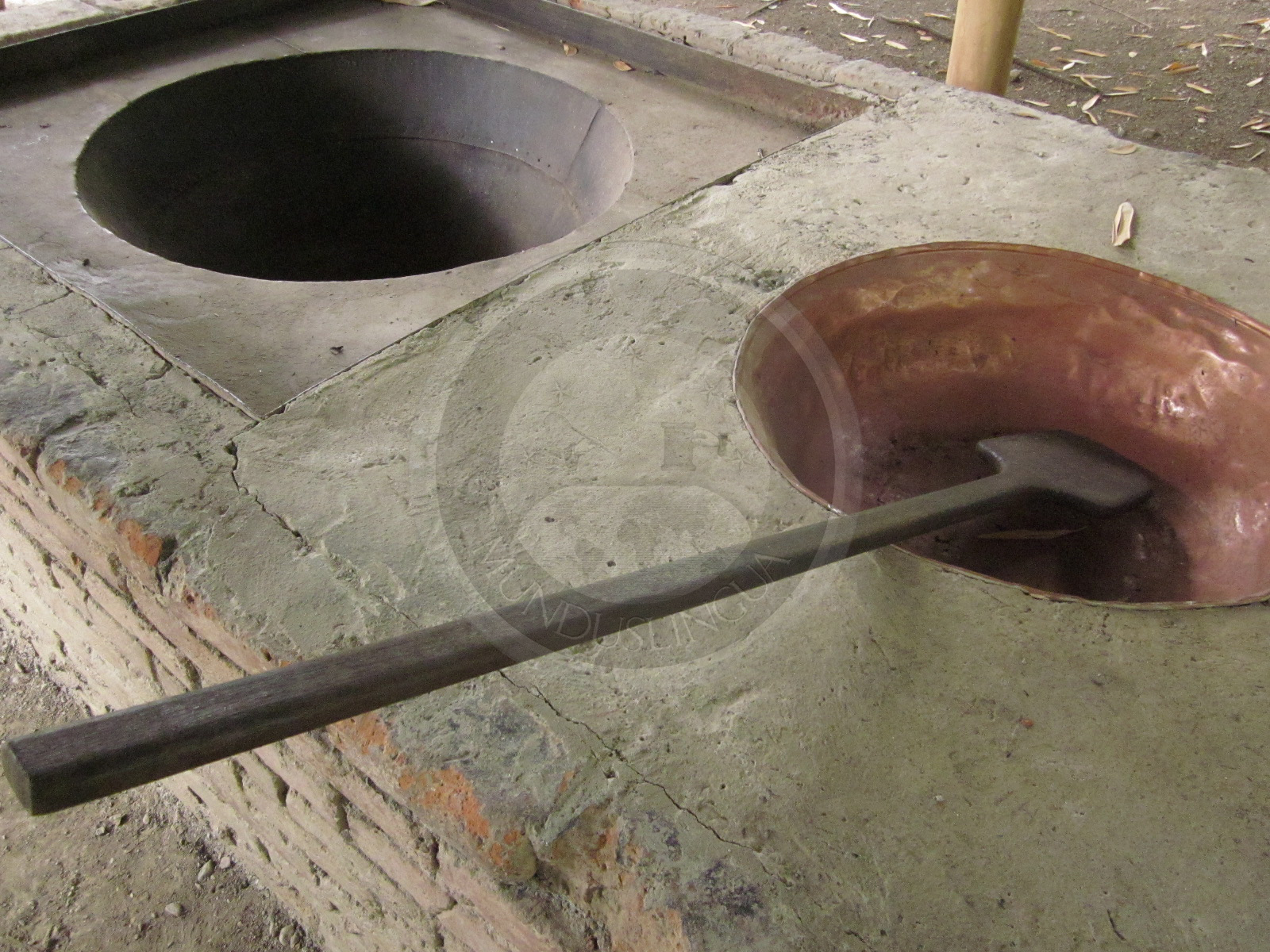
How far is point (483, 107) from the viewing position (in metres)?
3.89

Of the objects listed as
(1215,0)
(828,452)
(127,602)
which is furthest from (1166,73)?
(127,602)

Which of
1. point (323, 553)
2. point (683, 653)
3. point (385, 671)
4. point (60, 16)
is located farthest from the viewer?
point (60, 16)

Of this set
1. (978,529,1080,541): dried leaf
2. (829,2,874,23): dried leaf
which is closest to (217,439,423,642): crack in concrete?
(978,529,1080,541): dried leaf

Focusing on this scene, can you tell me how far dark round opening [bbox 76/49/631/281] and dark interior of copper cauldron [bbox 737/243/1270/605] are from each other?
1.33m

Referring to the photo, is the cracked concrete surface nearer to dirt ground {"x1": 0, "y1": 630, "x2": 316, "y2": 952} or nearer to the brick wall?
the brick wall

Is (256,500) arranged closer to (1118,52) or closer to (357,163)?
(357,163)

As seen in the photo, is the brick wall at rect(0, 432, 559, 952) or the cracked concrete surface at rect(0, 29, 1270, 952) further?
the brick wall at rect(0, 432, 559, 952)

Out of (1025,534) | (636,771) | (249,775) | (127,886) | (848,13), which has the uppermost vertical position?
(848,13)

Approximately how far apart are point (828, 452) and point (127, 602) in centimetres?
159

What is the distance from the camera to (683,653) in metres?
1.58

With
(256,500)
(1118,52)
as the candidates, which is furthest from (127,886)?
(1118,52)

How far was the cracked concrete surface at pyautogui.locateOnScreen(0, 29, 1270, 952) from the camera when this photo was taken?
4.30ft

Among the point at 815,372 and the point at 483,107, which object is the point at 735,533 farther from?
the point at 483,107

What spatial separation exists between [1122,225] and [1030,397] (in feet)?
1.66
